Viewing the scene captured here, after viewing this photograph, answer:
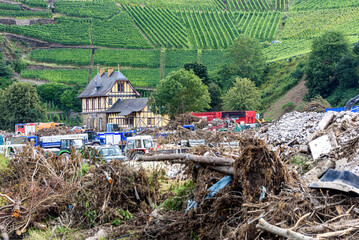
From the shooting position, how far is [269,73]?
69.9 meters

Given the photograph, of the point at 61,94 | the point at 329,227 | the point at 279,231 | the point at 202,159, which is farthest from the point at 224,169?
the point at 61,94

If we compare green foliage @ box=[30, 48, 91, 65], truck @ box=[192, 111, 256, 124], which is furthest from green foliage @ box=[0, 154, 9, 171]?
green foliage @ box=[30, 48, 91, 65]

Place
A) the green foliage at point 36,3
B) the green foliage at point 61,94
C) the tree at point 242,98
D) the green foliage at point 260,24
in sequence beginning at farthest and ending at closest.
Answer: the green foliage at point 36,3
the green foliage at point 260,24
the green foliage at point 61,94
the tree at point 242,98

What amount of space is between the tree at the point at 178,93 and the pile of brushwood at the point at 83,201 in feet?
117

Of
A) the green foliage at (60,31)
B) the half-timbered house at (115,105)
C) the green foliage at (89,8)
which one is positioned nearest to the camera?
the half-timbered house at (115,105)

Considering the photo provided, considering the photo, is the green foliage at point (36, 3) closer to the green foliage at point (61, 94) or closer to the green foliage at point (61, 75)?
the green foliage at point (61, 75)

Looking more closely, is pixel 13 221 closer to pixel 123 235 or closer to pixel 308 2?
pixel 123 235

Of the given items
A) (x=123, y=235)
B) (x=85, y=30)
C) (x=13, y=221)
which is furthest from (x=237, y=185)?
(x=85, y=30)

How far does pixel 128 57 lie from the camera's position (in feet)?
262

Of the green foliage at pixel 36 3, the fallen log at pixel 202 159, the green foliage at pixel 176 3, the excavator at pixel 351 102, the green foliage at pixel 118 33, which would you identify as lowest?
the fallen log at pixel 202 159

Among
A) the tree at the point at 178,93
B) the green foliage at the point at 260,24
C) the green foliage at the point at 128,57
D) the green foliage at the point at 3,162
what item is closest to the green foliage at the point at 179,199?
the green foliage at the point at 3,162

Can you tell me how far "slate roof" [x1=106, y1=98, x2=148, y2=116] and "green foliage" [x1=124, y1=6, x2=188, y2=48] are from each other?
33.6 meters

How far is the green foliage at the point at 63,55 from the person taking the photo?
79125 mm

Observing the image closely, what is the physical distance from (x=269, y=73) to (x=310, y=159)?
58.0 meters
